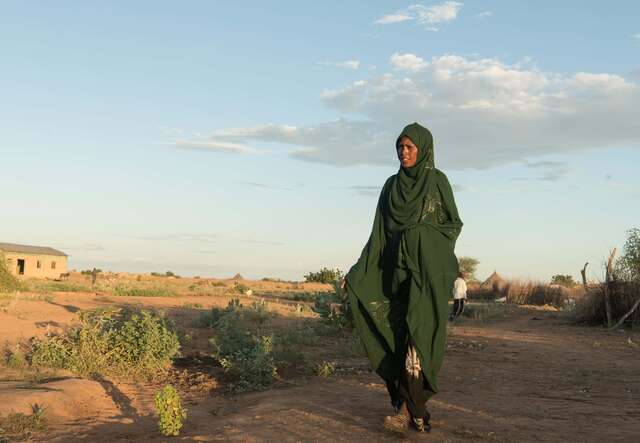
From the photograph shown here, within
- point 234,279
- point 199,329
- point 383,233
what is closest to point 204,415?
point 383,233

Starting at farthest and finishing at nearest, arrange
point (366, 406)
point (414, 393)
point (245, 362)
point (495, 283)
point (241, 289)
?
point (241, 289), point (495, 283), point (245, 362), point (366, 406), point (414, 393)

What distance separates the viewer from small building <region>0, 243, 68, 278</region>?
4432cm

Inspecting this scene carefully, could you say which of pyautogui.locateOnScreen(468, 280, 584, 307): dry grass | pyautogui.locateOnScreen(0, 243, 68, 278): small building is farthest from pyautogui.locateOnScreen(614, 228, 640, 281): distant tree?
pyautogui.locateOnScreen(0, 243, 68, 278): small building

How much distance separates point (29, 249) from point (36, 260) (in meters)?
1.35

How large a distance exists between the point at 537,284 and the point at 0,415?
24742 mm

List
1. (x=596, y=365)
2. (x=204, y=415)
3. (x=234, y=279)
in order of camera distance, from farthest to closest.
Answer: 1. (x=234, y=279)
2. (x=596, y=365)
3. (x=204, y=415)

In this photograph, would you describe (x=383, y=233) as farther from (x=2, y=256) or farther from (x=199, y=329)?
(x=2, y=256)

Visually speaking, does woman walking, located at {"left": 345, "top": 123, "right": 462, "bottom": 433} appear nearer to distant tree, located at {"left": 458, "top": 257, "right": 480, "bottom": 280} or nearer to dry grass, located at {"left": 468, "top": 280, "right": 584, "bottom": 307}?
dry grass, located at {"left": 468, "top": 280, "right": 584, "bottom": 307}

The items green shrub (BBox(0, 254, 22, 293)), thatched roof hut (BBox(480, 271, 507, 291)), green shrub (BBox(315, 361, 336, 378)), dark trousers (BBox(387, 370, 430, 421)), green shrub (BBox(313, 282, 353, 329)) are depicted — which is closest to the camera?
dark trousers (BBox(387, 370, 430, 421))

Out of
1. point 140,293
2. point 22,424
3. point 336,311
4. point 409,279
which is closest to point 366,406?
point 409,279

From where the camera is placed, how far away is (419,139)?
17.7 ft

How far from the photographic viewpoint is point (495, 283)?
30.2 m

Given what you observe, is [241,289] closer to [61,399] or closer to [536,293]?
[536,293]

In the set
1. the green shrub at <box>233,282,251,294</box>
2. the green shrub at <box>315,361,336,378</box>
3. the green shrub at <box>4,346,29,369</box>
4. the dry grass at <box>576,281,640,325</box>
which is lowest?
the green shrub at <box>4,346,29,369</box>
